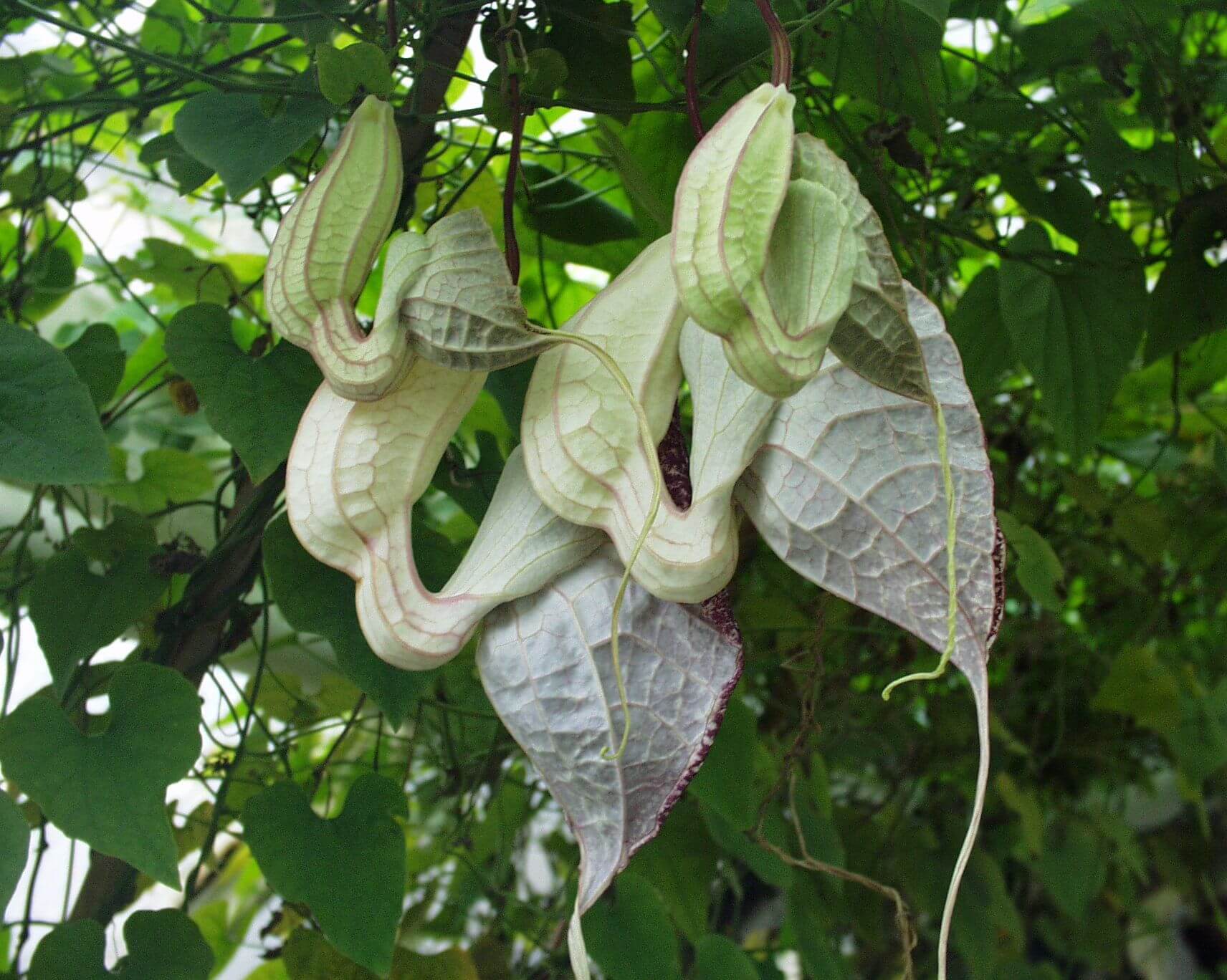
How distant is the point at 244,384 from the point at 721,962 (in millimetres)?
370

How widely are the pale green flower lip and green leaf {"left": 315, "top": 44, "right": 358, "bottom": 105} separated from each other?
0.09 feet

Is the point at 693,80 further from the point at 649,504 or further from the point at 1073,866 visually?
the point at 1073,866

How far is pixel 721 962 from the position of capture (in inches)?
21.6

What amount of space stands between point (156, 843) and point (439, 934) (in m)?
0.48

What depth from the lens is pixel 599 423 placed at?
0.26m

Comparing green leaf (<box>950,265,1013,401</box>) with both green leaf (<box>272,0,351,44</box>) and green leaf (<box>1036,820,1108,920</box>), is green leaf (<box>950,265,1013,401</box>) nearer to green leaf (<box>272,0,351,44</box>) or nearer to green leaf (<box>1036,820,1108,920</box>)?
green leaf (<box>272,0,351,44</box>)

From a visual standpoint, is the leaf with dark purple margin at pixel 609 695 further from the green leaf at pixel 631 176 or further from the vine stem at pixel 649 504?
the green leaf at pixel 631 176

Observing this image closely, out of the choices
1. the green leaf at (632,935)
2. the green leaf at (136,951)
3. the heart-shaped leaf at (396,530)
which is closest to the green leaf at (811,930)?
the green leaf at (632,935)

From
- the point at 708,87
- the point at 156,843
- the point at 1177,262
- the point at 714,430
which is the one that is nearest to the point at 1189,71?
the point at 1177,262

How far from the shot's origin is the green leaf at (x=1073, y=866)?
34.6 inches

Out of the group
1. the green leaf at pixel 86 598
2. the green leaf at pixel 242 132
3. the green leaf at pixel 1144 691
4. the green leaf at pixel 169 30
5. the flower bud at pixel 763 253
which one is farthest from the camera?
the green leaf at pixel 1144 691

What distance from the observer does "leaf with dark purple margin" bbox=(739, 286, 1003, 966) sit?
0.23m

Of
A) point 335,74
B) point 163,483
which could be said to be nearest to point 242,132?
point 335,74

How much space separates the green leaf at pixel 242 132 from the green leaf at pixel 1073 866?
80 centimetres
